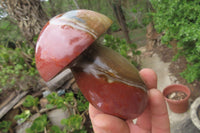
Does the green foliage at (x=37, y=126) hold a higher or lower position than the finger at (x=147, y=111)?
lower

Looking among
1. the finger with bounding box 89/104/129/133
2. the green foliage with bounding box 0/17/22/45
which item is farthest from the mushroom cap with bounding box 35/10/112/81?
the green foliage with bounding box 0/17/22/45

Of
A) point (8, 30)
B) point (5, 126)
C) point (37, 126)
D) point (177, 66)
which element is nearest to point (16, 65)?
point (5, 126)

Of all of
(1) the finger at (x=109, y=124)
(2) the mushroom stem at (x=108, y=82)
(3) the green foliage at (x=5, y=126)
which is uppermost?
(2) the mushroom stem at (x=108, y=82)

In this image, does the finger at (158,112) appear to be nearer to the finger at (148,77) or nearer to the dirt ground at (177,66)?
the finger at (148,77)

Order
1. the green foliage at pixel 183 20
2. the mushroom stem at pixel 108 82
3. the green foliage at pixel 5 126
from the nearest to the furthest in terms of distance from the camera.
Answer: the mushroom stem at pixel 108 82 → the green foliage at pixel 183 20 → the green foliage at pixel 5 126

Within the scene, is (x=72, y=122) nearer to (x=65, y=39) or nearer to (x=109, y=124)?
(x=109, y=124)

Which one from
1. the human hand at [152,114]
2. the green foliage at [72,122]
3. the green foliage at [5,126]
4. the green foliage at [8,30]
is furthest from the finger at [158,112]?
the green foliage at [8,30]

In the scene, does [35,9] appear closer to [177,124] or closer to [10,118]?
[10,118]

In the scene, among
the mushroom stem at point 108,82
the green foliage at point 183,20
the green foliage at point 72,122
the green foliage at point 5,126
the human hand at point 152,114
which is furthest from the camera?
the green foliage at point 5,126
